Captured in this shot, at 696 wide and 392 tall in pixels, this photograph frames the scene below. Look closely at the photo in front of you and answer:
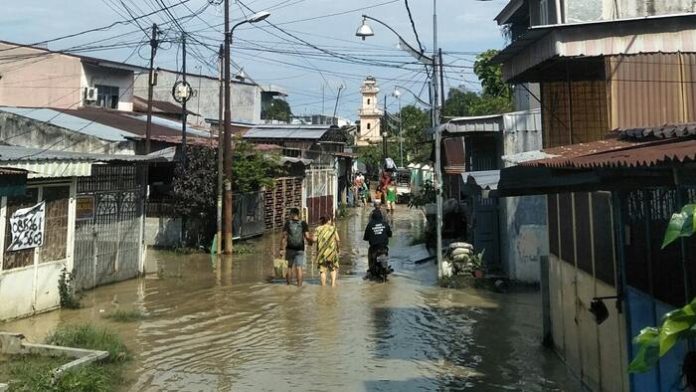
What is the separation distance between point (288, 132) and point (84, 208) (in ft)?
64.6

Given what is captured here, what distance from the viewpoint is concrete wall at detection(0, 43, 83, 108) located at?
29.8 meters

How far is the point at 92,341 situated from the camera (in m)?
8.38

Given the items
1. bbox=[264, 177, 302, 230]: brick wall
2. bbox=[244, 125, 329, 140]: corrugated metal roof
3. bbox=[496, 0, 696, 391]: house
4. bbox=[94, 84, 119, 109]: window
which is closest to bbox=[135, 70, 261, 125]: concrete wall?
bbox=[244, 125, 329, 140]: corrugated metal roof

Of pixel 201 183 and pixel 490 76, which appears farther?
pixel 490 76

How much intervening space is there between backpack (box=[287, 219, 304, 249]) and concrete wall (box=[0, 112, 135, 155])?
1056 centimetres

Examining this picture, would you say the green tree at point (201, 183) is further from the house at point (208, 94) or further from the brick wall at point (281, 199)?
the house at point (208, 94)

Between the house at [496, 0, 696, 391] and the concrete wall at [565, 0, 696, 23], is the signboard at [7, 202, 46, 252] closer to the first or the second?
the house at [496, 0, 696, 391]

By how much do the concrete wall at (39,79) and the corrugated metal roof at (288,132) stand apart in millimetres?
8224

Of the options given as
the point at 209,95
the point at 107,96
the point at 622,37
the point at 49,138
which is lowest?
the point at 622,37

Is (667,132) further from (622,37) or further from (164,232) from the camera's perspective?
(164,232)

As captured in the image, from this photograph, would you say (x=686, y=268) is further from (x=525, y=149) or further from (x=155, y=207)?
(x=155, y=207)

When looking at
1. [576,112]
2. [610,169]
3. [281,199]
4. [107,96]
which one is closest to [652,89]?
[576,112]

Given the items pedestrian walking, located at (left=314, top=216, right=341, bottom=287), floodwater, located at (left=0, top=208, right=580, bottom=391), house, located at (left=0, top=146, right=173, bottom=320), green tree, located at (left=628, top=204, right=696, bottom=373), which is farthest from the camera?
pedestrian walking, located at (left=314, top=216, right=341, bottom=287)

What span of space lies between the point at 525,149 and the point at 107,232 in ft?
30.2
